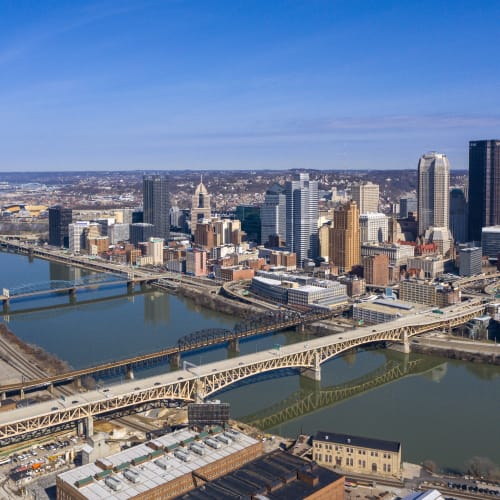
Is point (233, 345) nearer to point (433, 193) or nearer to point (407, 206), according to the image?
point (433, 193)

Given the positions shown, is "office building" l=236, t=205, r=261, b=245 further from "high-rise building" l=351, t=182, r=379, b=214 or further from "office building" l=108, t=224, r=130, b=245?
"office building" l=108, t=224, r=130, b=245

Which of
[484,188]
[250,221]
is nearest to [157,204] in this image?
[250,221]

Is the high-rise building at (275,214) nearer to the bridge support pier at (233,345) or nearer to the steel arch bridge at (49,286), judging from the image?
the steel arch bridge at (49,286)

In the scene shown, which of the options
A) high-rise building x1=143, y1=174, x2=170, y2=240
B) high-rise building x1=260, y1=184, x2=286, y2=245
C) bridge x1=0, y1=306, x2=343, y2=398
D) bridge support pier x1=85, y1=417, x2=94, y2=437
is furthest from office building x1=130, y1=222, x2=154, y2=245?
bridge support pier x1=85, y1=417, x2=94, y2=437

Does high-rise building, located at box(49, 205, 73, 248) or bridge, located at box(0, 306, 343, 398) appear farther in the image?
high-rise building, located at box(49, 205, 73, 248)

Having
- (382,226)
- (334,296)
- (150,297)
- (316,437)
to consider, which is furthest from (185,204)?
(316,437)

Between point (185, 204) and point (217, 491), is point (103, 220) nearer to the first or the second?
point (185, 204)
